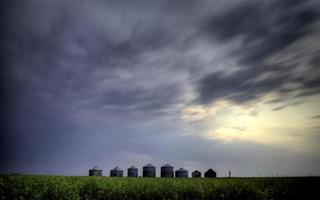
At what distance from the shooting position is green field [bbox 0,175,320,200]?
15.7m

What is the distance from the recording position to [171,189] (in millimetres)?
19422

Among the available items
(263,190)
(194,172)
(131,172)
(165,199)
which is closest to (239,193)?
(263,190)

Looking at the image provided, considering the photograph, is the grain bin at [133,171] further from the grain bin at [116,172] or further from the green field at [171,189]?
the green field at [171,189]

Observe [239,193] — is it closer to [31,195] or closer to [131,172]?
[31,195]

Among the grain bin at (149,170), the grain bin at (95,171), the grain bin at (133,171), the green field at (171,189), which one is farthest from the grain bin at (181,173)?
the green field at (171,189)

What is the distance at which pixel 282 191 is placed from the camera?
15.7 metres

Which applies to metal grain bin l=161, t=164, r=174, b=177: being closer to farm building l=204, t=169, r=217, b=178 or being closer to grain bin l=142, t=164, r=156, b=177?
grain bin l=142, t=164, r=156, b=177

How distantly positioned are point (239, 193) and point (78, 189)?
1375 centimetres

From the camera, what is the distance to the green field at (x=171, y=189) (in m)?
15.7

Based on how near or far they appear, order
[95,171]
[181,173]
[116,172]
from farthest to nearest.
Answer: [95,171], [116,172], [181,173]

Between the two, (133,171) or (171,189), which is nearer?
(171,189)

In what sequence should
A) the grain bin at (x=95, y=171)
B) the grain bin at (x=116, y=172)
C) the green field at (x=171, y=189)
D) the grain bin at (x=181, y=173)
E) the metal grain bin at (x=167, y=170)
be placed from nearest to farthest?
the green field at (x=171, y=189) < the grain bin at (x=181, y=173) < the metal grain bin at (x=167, y=170) < the grain bin at (x=116, y=172) < the grain bin at (x=95, y=171)

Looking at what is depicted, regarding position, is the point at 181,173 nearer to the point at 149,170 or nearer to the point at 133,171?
the point at 149,170

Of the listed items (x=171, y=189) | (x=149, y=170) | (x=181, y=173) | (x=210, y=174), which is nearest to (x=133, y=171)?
(x=149, y=170)
